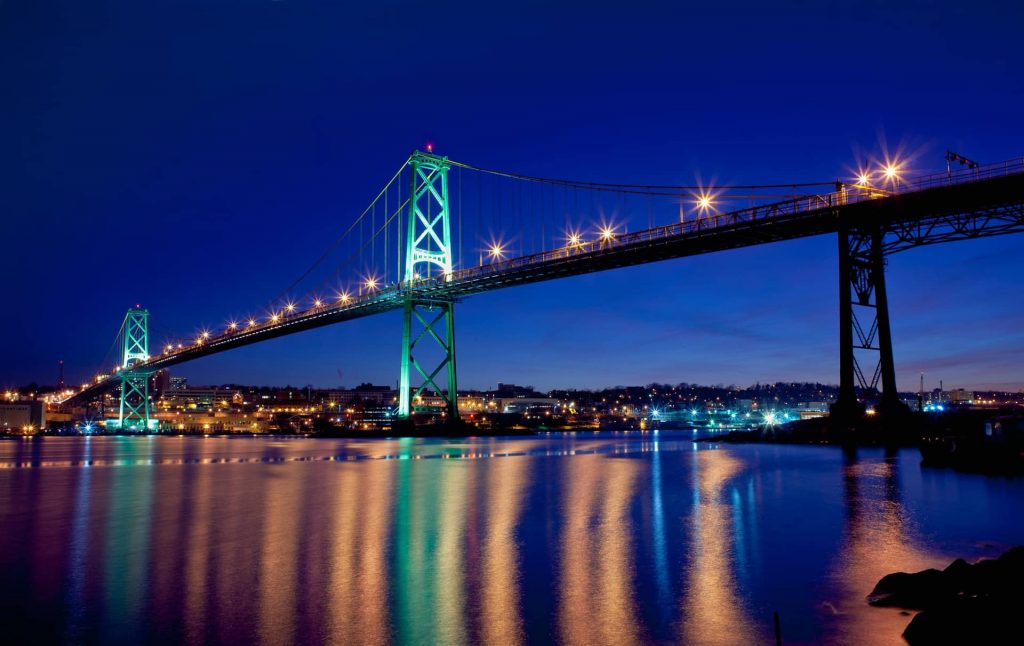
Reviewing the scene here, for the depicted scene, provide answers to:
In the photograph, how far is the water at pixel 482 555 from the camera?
8523 mm

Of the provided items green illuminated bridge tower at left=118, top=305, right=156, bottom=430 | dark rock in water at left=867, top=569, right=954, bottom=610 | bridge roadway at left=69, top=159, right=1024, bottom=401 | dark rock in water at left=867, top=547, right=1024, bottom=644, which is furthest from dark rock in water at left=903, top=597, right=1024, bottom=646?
green illuminated bridge tower at left=118, top=305, right=156, bottom=430

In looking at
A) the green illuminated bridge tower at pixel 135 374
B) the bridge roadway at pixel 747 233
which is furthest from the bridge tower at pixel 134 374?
the bridge roadway at pixel 747 233

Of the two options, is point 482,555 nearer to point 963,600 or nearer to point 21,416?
point 963,600

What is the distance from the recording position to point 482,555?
12562 mm

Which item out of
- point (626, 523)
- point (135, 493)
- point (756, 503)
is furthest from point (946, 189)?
point (135, 493)

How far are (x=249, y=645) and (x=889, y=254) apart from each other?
3485 cm

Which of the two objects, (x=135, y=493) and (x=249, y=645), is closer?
(x=249, y=645)

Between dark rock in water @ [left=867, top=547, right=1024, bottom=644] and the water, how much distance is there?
391mm

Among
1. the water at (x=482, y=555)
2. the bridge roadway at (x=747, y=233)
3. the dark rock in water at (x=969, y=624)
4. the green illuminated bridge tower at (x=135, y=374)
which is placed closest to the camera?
the dark rock in water at (x=969, y=624)

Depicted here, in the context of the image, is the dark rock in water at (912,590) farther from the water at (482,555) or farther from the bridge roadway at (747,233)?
the bridge roadway at (747,233)

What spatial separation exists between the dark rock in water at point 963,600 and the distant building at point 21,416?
124m

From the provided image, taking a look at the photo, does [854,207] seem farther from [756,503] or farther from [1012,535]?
[1012,535]

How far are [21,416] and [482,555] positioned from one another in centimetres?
12348

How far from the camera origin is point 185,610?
913cm
